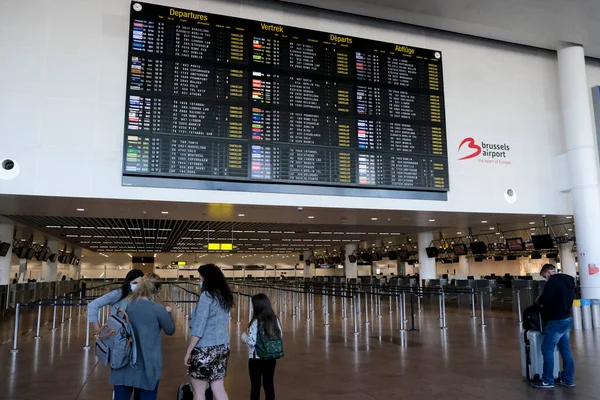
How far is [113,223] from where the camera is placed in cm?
1822

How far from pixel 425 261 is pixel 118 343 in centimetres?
1884

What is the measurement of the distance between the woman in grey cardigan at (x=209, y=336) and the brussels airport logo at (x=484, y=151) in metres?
9.12

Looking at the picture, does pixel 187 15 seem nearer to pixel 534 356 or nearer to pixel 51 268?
pixel 534 356

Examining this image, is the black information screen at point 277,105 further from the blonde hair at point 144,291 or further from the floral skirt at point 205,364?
the floral skirt at point 205,364

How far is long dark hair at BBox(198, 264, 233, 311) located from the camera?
376cm

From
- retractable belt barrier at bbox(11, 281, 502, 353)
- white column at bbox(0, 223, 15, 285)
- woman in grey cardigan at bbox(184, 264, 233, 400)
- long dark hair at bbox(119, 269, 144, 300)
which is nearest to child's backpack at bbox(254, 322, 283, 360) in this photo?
woman in grey cardigan at bbox(184, 264, 233, 400)

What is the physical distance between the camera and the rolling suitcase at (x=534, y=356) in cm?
579

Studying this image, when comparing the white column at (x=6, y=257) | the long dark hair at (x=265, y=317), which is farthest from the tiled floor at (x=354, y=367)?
the white column at (x=6, y=257)

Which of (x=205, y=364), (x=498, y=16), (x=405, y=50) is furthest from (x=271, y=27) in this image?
(x=205, y=364)

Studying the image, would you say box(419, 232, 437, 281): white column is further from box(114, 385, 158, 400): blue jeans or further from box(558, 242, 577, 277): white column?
box(114, 385, 158, 400): blue jeans

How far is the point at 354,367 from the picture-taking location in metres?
6.80

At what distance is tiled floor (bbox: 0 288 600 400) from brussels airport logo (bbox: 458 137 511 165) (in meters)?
4.29

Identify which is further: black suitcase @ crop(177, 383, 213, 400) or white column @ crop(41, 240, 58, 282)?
white column @ crop(41, 240, 58, 282)

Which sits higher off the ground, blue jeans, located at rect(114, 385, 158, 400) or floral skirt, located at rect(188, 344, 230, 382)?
floral skirt, located at rect(188, 344, 230, 382)
